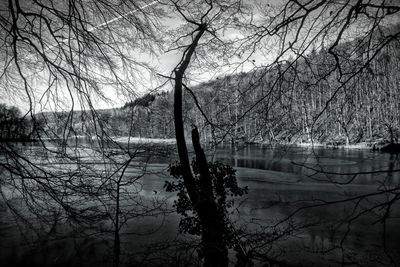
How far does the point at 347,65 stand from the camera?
9.62 feet

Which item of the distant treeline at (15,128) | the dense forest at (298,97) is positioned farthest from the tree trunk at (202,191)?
the distant treeline at (15,128)

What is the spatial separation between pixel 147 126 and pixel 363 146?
36.1 m

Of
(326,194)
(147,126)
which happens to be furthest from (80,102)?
(326,194)

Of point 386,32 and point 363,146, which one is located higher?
point 386,32

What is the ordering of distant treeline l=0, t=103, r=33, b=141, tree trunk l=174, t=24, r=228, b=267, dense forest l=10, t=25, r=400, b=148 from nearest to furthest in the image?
1. dense forest l=10, t=25, r=400, b=148
2. distant treeline l=0, t=103, r=33, b=141
3. tree trunk l=174, t=24, r=228, b=267

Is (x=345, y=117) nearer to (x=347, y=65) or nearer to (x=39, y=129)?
(x=347, y=65)

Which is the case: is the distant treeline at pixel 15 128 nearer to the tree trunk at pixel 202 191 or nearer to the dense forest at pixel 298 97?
the dense forest at pixel 298 97

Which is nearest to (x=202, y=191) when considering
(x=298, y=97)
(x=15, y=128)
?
(x=298, y=97)

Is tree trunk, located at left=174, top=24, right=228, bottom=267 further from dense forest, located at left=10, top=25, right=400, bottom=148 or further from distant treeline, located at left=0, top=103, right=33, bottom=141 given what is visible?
distant treeline, located at left=0, top=103, right=33, bottom=141

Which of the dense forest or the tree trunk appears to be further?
the tree trunk

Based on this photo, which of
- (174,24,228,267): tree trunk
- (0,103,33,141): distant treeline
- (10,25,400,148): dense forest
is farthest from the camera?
(174,24,228,267): tree trunk

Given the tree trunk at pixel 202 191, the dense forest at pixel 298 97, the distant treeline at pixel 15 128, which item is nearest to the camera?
the dense forest at pixel 298 97

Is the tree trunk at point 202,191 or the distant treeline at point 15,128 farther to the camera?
the tree trunk at point 202,191

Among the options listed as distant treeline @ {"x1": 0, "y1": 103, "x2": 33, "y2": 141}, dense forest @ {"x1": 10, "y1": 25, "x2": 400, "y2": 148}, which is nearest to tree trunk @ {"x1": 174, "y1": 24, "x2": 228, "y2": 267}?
dense forest @ {"x1": 10, "y1": 25, "x2": 400, "y2": 148}
